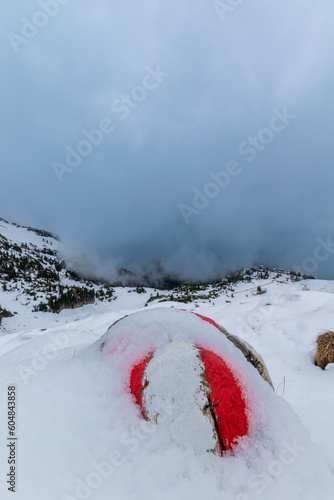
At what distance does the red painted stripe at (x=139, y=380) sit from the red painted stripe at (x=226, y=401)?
729mm

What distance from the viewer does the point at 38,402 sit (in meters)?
2.28

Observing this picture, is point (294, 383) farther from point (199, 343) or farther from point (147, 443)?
point (147, 443)

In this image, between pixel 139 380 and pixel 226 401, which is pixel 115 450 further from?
pixel 226 401

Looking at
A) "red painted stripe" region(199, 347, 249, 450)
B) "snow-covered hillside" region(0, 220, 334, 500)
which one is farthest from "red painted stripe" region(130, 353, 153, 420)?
"red painted stripe" region(199, 347, 249, 450)

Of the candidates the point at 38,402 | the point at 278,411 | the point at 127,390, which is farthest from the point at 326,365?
the point at 38,402

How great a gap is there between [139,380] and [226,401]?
993 mm

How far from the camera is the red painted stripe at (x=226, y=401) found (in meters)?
2.01

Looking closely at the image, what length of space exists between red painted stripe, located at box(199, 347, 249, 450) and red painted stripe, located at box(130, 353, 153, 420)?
2.39 feet

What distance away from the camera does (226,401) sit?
2.24 meters

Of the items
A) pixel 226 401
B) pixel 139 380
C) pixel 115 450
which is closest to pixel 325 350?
pixel 226 401

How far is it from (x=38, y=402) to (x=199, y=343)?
2.05 meters

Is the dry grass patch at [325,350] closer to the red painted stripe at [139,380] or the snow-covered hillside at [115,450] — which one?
the snow-covered hillside at [115,450]

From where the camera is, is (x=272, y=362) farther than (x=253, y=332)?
No

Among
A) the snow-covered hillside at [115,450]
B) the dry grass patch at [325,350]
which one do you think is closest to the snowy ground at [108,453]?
the snow-covered hillside at [115,450]
